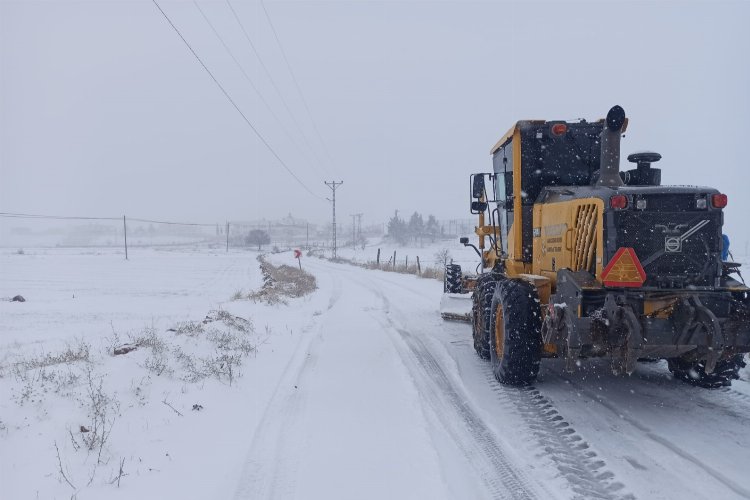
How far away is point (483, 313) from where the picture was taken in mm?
7312

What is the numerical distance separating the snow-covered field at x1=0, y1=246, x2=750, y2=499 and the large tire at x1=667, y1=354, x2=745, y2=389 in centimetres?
14


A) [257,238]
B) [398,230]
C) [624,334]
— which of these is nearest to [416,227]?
[398,230]

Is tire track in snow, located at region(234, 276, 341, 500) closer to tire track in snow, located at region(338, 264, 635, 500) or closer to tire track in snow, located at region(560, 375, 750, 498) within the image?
tire track in snow, located at region(338, 264, 635, 500)

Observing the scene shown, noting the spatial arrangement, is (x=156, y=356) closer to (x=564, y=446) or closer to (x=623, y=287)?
(x=564, y=446)

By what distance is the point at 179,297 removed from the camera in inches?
805

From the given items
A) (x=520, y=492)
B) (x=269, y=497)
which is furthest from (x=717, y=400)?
(x=269, y=497)

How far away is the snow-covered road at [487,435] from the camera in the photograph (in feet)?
11.5

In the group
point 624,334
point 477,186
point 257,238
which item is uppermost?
point 477,186

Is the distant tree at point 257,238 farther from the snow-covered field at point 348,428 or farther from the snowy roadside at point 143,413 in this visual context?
the snow-covered field at point 348,428

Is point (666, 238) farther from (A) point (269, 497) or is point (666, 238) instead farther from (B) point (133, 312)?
(B) point (133, 312)

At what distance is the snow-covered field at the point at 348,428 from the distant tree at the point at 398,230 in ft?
300

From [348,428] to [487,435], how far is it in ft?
4.16

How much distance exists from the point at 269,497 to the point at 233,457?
74cm

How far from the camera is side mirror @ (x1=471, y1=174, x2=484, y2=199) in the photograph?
815cm
